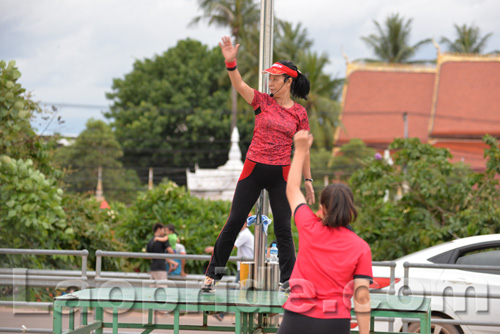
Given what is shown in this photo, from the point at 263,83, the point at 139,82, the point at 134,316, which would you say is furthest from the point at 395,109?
the point at 263,83

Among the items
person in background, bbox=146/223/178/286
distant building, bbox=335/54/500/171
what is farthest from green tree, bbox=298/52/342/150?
person in background, bbox=146/223/178/286

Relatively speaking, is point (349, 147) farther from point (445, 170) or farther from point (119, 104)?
point (445, 170)

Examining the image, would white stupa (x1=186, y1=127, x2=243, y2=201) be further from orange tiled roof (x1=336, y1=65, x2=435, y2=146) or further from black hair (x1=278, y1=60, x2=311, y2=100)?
orange tiled roof (x1=336, y1=65, x2=435, y2=146)

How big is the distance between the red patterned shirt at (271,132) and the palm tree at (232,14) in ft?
126

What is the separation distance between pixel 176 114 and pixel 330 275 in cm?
4272

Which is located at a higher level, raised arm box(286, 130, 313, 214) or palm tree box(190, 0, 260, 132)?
palm tree box(190, 0, 260, 132)

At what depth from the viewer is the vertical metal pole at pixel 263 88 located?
5.10m

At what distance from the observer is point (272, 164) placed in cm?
478

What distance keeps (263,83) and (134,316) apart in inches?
287

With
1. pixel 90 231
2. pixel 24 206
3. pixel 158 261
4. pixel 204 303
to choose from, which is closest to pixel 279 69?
pixel 204 303

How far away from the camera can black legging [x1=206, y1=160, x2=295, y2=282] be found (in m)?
4.80

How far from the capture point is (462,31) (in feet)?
176

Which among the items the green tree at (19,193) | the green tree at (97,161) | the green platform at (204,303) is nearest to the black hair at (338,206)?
the green platform at (204,303)

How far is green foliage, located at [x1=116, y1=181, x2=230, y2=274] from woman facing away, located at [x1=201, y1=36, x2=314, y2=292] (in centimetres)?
765
